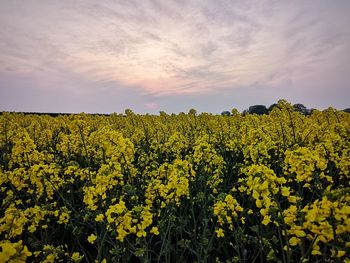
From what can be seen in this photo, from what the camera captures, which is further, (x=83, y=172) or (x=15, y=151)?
(x=83, y=172)

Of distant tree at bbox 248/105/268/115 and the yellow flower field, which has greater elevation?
distant tree at bbox 248/105/268/115

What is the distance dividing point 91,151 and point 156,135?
3.56 metres

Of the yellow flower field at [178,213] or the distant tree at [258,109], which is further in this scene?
the distant tree at [258,109]

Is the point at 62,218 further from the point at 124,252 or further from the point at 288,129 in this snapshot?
the point at 288,129

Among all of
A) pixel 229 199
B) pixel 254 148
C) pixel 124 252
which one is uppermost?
pixel 254 148

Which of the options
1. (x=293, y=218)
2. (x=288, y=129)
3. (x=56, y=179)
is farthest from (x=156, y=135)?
(x=293, y=218)

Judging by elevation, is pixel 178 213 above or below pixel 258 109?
below

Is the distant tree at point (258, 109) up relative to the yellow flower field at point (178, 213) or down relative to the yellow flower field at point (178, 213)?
up

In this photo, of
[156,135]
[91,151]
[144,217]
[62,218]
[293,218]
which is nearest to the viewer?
[293,218]

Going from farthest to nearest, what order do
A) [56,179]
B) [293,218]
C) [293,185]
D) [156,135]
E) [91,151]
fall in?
[156,135], [91,151], [293,185], [56,179], [293,218]

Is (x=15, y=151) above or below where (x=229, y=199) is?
above

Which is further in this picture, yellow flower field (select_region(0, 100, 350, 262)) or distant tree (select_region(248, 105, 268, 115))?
distant tree (select_region(248, 105, 268, 115))

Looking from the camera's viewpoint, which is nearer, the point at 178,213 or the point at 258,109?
the point at 178,213

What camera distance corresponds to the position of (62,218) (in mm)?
4504
